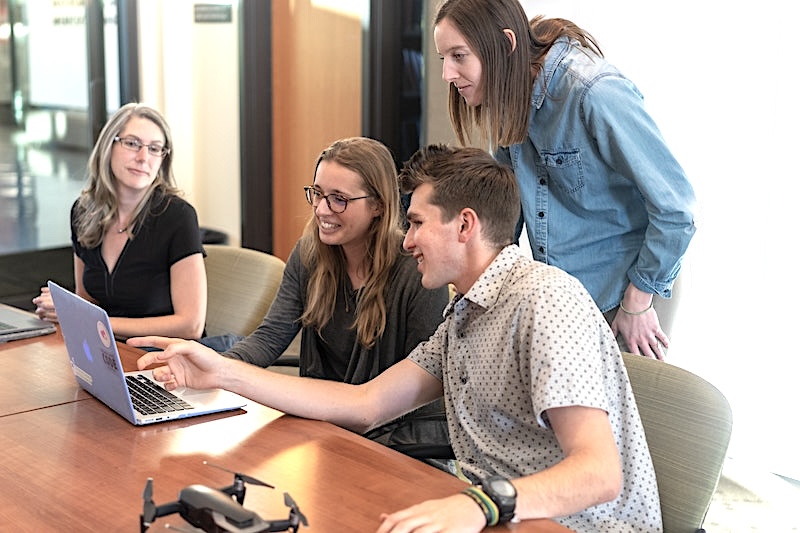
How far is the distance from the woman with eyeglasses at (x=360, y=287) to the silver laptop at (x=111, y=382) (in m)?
0.44

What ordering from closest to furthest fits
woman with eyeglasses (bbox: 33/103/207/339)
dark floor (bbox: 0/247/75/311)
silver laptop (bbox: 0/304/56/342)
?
1. silver laptop (bbox: 0/304/56/342)
2. woman with eyeglasses (bbox: 33/103/207/339)
3. dark floor (bbox: 0/247/75/311)

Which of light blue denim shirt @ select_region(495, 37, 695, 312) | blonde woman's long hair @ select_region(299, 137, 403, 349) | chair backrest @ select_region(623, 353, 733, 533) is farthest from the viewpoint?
blonde woman's long hair @ select_region(299, 137, 403, 349)

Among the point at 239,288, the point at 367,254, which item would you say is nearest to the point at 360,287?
the point at 367,254

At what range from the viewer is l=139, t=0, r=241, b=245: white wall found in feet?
16.7

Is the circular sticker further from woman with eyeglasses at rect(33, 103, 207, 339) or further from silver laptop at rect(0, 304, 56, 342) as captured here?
woman with eyeglasses at rect(33, 103, 207, 339)

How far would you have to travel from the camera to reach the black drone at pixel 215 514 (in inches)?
51.3

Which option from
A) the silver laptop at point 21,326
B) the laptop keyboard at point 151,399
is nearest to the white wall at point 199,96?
the silver laptop at point 21,326

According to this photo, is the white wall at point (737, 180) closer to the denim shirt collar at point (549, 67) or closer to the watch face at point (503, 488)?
the denim shirt collar at point (549, 67)

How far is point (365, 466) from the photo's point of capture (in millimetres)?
1681

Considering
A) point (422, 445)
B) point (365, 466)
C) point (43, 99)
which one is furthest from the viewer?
point (43, 99)

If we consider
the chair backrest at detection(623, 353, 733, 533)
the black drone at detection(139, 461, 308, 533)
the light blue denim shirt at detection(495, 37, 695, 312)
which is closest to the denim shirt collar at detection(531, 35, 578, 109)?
the light blue denim shirt at detection(495, 37, 695, 312)

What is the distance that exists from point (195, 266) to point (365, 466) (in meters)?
1.47

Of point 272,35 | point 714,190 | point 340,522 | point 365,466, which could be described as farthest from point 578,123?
point 272,35

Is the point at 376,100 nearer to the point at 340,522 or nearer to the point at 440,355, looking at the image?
the point at 440,355
